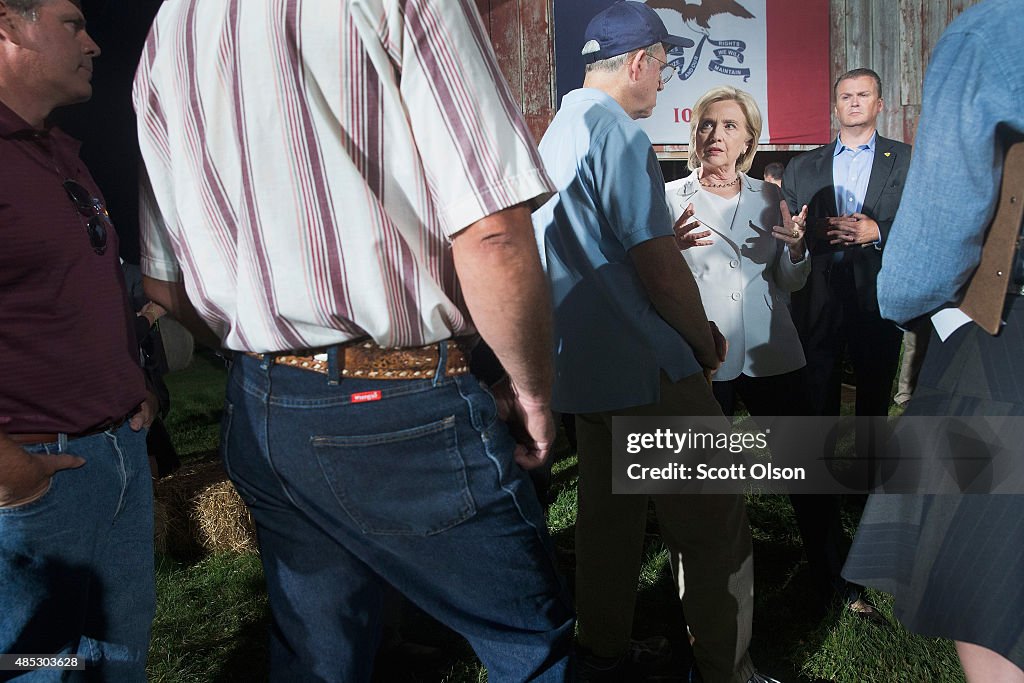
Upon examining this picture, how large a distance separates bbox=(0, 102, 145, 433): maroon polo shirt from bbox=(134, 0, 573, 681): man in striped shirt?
9.8 inches

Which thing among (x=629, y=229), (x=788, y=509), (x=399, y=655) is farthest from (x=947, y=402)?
(x=788, y=509)

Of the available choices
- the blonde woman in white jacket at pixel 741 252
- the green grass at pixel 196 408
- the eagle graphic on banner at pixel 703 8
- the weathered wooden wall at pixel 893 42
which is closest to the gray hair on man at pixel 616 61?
the blonde woman in white jacket at pixel 741 252

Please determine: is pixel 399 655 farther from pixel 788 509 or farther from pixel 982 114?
pixel 982 114

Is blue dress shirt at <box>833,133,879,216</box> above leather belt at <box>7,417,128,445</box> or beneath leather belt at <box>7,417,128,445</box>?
above

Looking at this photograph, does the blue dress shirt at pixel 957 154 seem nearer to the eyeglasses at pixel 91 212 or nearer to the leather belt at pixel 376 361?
the leather belt at pixel 376 361

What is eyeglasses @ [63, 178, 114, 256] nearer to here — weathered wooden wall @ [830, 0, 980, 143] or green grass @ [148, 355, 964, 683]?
green grass @ [148, 355, 964, 683]

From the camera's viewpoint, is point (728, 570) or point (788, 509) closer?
point (728, 570)

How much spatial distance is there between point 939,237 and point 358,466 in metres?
0.88

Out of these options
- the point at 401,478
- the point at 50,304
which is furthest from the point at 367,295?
the point at 50,304

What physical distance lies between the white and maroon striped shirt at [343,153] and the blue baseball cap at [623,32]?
105cm

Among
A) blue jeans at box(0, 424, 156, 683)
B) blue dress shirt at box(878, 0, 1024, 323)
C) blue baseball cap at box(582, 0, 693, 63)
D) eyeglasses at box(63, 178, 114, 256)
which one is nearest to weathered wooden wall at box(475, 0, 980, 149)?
blue baseball cap at box(582, 0, 693, 63)

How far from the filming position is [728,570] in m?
1.88

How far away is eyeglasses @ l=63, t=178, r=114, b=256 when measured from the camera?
1.38 metres

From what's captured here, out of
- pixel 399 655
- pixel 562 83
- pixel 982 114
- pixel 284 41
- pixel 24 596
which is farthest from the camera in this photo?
pixel 562 83
